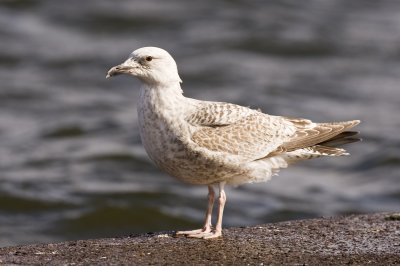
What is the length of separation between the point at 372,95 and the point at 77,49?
7.46 m

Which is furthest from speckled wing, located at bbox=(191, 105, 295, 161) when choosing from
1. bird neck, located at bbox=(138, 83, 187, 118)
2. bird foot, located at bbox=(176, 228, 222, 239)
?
bird foot, located at bbox=(176, 228, 222, 239)

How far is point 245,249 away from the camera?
7.91 m

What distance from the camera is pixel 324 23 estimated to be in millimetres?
25578

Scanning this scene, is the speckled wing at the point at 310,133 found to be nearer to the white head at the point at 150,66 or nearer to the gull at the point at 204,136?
the gull at the point at 204,136

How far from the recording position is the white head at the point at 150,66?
8.22m

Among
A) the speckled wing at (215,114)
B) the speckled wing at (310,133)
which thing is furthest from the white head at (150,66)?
the speckled wing at (310,133)

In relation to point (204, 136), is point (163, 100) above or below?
above

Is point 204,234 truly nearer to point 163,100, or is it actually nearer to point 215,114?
point 215,114

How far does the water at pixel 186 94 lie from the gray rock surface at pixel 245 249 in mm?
6906

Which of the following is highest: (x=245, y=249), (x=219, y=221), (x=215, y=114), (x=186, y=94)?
(x=186, y=94)

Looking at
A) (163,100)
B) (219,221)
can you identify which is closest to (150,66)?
(163,100)

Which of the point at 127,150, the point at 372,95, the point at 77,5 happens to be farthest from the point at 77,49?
the point at 372,95

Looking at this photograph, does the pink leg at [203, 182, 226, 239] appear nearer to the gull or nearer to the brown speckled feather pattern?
the gull

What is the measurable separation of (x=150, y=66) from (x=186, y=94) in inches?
516
